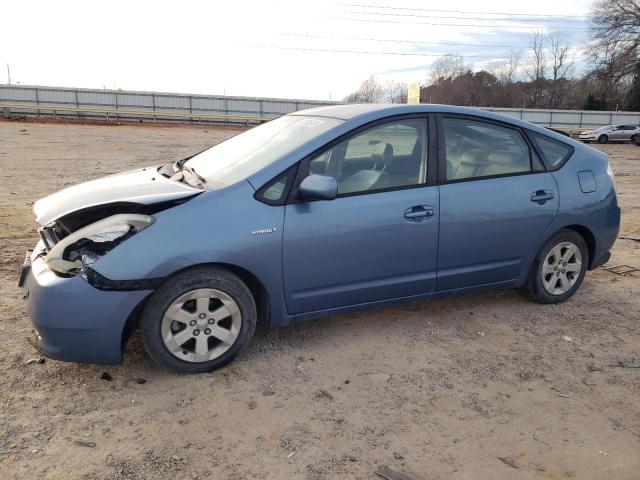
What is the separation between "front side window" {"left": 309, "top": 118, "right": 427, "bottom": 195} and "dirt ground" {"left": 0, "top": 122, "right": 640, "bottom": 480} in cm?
114

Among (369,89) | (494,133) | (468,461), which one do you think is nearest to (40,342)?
(468,461)

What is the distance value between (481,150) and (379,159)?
0.87 meters

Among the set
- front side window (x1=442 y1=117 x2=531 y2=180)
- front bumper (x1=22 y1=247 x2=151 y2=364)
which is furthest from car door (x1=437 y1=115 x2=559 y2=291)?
front bumper (x1=22 y1=247 x2=151 y2=364)

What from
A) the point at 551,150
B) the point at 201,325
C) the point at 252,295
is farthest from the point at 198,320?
the point at 551,150

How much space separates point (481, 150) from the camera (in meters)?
4.23

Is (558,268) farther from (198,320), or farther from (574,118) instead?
(574,118)

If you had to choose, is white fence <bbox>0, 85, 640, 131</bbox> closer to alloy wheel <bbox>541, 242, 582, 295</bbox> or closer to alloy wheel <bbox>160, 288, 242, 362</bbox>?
alloy wheel <bbox>541, 242, 582, 295</bbox>

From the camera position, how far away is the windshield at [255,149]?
12.2 ft

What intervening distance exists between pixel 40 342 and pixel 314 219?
Answer: 1.76 m

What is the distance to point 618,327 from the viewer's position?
435 cm

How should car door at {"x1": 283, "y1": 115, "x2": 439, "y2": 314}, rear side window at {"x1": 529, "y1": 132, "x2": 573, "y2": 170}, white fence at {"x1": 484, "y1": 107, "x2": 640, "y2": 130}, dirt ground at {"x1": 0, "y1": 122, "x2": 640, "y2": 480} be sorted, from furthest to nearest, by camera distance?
white fence at {"x1": 484, "y1": 107, "x2": 640, "y2": 130}, rear side window at {"x1": 529, "y1": 132, "x2": 573, "y2": 170}, car door at {"x1": 283, "y1": 115, "x2": 439, "y2": 314}, dirt ground at {"x1": 0, "y1": 122, "x2": 640, "y2": 480}

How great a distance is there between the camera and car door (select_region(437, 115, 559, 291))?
4.01 m

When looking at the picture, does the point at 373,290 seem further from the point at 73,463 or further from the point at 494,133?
the point at 73,463

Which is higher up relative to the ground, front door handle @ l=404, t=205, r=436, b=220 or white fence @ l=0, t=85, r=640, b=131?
white fence @ l=0, t=85, r=640, b=131
